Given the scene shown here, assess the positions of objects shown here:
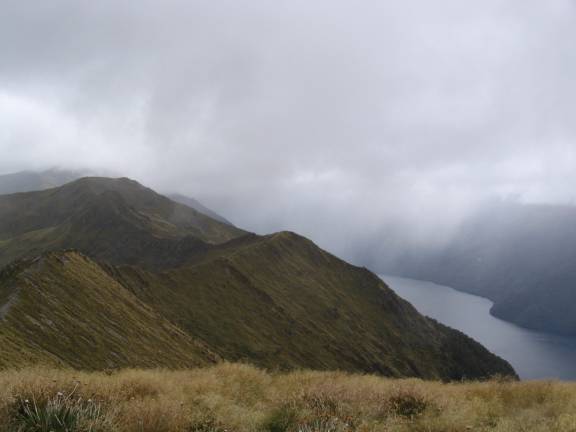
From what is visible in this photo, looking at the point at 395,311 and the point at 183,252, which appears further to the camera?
the point at 183,252

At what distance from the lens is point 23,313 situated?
2244 cm

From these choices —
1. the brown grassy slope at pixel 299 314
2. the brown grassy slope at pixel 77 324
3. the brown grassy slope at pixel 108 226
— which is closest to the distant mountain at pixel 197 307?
the brown grassy slope at pixel 77 324

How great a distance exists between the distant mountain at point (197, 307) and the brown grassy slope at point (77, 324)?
0.34 ft

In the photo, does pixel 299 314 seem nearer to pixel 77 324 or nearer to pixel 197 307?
pixel 197 307

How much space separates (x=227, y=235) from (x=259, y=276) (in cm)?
7893

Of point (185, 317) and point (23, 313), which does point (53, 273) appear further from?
point (185, 317)

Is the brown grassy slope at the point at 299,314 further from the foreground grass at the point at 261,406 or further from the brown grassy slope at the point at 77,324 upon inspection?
the foreground grass at the point at 261,406

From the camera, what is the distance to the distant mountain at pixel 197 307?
81.4 feet

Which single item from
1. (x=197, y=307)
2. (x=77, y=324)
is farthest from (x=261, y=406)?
(x=197, y=307)

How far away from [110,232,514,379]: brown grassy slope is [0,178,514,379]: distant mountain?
0.23 m

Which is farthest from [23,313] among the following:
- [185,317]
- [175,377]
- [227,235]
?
[227,235]

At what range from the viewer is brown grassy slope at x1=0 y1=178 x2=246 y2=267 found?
111312 mm

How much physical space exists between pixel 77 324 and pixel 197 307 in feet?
101

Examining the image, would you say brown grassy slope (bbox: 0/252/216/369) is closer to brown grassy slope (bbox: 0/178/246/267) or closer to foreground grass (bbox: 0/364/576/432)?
foreground grass (bbox: 0/364/576/432)
